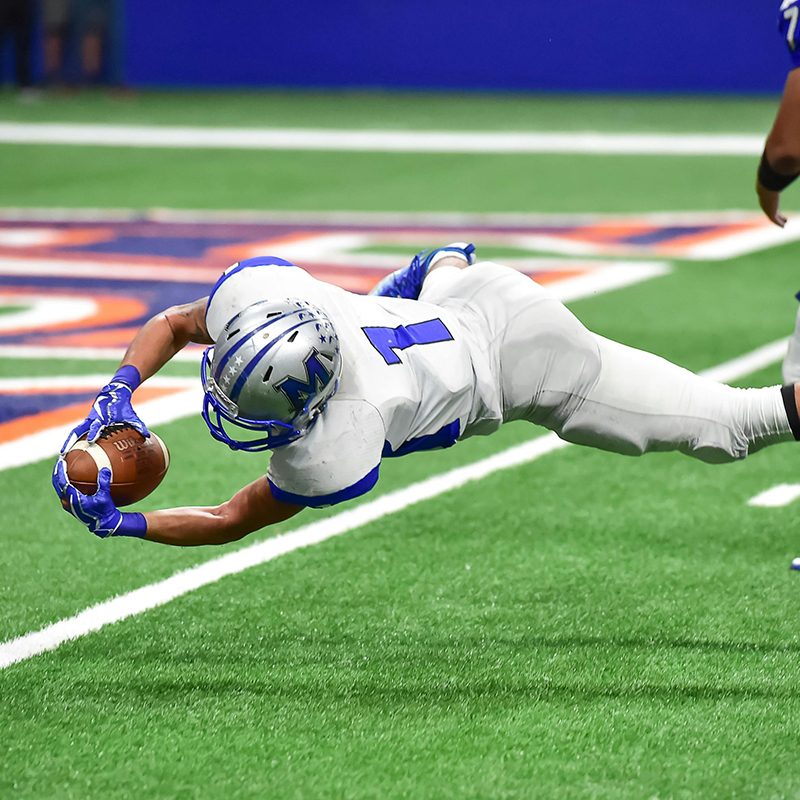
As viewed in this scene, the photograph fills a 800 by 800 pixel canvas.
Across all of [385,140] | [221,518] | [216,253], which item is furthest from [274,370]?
[385,140]

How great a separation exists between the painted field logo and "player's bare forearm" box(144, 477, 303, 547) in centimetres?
304

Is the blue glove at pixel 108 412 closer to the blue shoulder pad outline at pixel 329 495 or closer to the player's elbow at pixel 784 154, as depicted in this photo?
the blue shoulder pad outline at pixel 329 495

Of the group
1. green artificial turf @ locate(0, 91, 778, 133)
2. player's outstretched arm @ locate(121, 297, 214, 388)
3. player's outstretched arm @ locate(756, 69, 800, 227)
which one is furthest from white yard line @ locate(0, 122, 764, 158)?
player's outstretched arm @ locate(121, 297, 214, 388)

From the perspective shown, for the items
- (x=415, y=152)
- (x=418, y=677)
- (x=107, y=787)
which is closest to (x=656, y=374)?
(x=418, y=677)

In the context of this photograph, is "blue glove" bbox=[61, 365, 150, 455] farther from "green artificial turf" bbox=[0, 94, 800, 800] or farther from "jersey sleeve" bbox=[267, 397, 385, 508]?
"green artificial turf" bbox=[0, 94, 800, 800]

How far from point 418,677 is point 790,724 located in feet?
3.29

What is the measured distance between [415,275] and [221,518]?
1.29 m

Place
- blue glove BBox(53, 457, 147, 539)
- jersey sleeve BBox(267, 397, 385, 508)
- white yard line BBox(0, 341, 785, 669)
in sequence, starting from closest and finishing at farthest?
blue glove BBox(53, 457, 147, 539) → jersey sleeve BBox(267, 397, 385, 508) → white yard line BBox(0, 341, 785, 669)

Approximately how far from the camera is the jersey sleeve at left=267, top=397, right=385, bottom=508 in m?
3.60

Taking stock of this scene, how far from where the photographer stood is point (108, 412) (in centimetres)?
370

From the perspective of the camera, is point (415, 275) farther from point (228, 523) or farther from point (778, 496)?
point (778, 496)

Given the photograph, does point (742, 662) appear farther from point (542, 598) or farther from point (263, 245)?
point (263, 245)

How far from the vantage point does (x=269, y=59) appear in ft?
84.4

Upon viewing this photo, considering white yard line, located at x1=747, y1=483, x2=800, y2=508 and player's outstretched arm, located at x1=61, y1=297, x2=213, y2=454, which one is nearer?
player's outstretched arm, located at x1=61, y1=297, x2=213, y2=454
